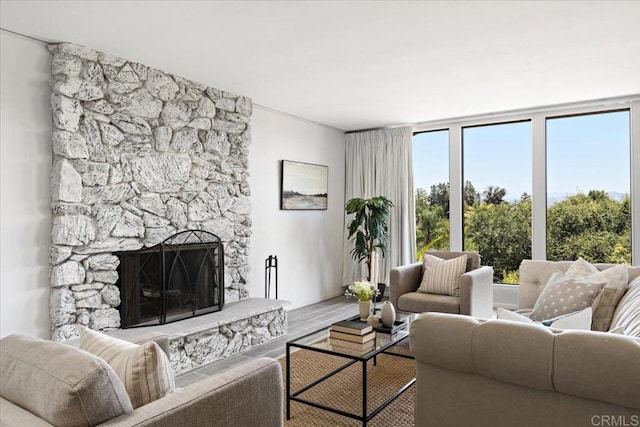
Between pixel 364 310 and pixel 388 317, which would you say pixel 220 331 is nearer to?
pixel 364 310

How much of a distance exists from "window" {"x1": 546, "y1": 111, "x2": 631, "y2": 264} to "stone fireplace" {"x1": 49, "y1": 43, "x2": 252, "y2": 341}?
387 centimetres

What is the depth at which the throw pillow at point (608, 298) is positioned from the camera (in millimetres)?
2480

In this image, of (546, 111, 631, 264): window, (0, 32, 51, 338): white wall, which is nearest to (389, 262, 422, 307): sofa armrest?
(546, 111, 631, 264): window

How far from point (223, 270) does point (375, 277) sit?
2.35 meters

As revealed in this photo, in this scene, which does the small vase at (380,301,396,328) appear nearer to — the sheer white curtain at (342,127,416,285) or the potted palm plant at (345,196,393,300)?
the potted palm plant at (345,196,393,300)

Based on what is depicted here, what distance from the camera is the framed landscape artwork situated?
5.50 metres

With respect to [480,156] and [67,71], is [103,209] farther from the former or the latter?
[480,156]

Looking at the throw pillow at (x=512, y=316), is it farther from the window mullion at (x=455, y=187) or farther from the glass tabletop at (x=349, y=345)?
the window mullion at (x=455, y=187)

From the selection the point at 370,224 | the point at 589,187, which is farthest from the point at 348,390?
the point at 589,187

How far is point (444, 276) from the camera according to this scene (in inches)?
167

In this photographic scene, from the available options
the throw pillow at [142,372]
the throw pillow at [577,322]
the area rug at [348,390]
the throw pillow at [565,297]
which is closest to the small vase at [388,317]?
the area rug at [348,390]

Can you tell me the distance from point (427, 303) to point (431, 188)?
2554mm

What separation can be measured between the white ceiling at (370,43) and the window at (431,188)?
1466mm

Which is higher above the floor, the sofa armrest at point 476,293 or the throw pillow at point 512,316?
the throw pillow at point 512,316
